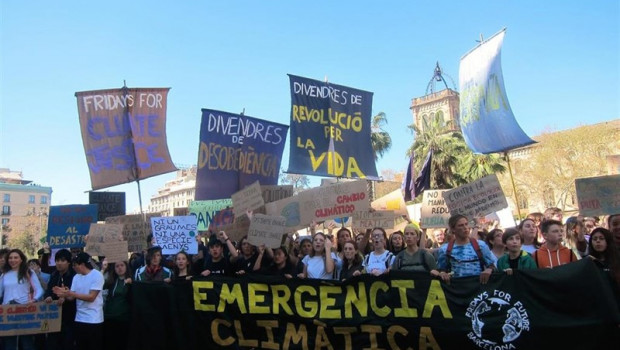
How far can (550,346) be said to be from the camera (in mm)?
5289

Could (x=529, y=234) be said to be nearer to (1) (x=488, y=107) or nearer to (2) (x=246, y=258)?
(2) (x=246, y=258)

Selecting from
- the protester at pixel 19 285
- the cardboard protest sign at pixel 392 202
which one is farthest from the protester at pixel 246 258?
the cardboard protest sign at pixel 392 202

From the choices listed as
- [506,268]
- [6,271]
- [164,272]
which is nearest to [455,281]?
[506,268]

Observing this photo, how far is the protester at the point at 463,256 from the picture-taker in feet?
18.8

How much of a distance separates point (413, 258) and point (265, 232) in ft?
6.65

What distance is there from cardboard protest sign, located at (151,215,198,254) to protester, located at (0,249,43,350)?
87.7 inches

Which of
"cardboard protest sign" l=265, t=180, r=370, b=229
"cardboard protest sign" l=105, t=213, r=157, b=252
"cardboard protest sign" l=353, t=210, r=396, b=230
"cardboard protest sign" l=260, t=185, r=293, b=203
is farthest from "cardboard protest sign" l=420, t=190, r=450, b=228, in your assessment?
"cardboard protest sign" l=105, t=213, r=157, b=252

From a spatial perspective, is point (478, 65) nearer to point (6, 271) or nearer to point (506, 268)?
point (506, 268)

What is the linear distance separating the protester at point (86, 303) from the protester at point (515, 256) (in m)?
4.74

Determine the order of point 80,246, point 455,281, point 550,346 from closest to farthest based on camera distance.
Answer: point 550,346 < point 455,281 < point 80,246

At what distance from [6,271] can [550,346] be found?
22.0ft

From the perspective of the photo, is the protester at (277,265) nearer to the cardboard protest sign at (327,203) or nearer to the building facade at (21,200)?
the cardboard protest sign at (327,203)

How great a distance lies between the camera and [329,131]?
440 inches

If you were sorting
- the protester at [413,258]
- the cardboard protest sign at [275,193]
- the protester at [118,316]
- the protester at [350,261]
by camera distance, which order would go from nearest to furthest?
1. the protester at [413,258]
2. the protester at [350,261]
3. the protester at [118,316]
4. the cardboard protest sign at [275,193]
